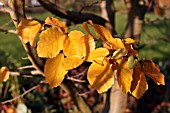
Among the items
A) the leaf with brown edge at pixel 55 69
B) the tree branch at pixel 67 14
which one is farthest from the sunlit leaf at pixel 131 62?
the tree branch at pixel 67 14

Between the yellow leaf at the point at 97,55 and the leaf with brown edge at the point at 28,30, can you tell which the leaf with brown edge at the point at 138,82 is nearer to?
the yellow leaf at the point at 97,55

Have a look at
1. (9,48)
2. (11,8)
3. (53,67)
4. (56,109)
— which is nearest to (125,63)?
(53,67)

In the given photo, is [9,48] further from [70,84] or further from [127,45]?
[127,45]

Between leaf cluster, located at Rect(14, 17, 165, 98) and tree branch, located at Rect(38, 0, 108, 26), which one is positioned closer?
leaf cluster, located at Rect(14, 17, 165, 98)

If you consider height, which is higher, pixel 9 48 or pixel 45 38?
pixel 45 38

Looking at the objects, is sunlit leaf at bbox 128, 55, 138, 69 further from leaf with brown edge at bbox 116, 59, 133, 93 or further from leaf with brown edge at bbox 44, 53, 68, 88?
leaf with brown edge at bbox 44, 53, 68, 88

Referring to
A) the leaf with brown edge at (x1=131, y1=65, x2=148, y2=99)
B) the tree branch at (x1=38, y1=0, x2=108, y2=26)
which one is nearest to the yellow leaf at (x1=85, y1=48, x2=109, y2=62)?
the leaf with brown edge at (x1=131, y1=65, x2=148, y2=99)
